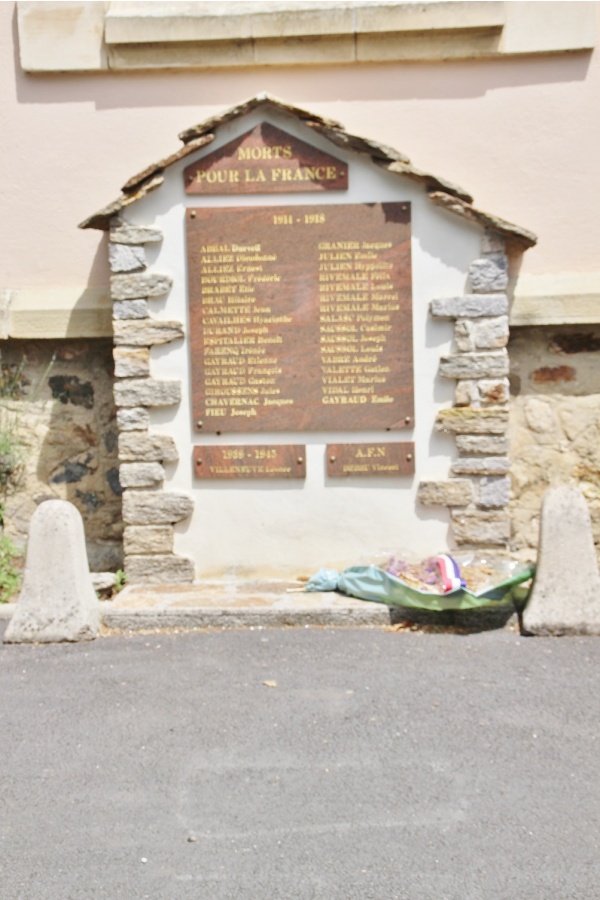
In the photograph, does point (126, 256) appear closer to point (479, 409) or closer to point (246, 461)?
point (246, 461)

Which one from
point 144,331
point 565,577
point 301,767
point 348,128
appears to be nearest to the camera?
point 301,767

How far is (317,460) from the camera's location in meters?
6.00

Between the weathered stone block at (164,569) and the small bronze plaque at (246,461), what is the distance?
20.7 inches

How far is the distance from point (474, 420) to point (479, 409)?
0.23 ft

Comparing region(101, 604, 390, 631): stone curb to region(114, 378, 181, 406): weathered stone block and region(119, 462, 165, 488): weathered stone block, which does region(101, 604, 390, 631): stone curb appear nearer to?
region(119, 462, 165, 488): weathered stone block

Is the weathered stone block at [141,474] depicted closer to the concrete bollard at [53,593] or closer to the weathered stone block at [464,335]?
the concrete bollard at [53,593]

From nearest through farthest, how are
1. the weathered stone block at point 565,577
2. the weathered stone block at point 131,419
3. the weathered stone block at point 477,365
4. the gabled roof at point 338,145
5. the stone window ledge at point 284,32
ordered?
the weathered stone block at point 565,577, the gabled roof at point 338,145, the weathered stone block at point 477,365, the weathered stone block at point 131,419, the stone window ledge at point 284,32

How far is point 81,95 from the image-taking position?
6.52 meters

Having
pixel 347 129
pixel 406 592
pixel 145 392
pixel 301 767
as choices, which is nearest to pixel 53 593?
pixel 145 392

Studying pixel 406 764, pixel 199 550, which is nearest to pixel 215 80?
pixel 199 550

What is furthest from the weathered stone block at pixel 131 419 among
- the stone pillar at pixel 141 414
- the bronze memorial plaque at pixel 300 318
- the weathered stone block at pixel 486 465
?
the weathered stone block at pixel 486 465

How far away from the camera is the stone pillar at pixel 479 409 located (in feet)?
19.2

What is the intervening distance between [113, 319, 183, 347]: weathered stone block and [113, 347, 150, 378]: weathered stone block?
0.03 meters

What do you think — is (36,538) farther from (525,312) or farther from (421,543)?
(525,312)
